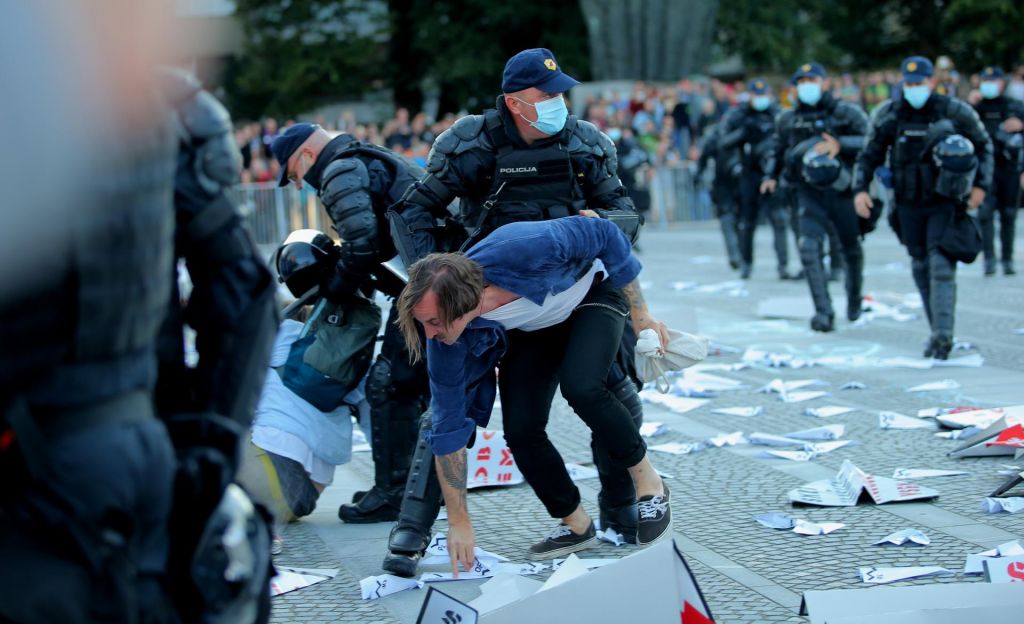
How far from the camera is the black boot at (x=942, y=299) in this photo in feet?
31.3

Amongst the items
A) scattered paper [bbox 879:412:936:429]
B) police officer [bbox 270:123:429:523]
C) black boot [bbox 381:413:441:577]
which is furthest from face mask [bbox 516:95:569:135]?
scattered paper [bbox 879:412:936:429]

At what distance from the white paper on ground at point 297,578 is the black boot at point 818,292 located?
682 cm

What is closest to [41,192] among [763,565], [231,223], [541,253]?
[231,223]

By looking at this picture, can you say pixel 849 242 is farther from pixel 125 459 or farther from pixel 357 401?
pixel 125 459

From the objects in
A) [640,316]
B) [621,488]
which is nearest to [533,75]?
[640,316]

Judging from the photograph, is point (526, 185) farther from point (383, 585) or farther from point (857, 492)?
point (857, 492)

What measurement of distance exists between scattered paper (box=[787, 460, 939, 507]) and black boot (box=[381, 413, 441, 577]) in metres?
1.55

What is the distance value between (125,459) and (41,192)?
0.43 m

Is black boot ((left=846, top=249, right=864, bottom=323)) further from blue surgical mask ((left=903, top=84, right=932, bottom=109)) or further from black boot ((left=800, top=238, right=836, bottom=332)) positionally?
blue surgical mask ((left=903, top=84, right=932, bottom=109))

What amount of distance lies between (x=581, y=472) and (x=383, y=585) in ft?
6.34

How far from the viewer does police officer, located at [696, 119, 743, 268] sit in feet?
51.4

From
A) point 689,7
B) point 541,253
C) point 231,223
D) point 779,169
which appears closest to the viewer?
point 231,223

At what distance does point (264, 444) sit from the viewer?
5.83 metres

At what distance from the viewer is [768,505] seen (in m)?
5.96
